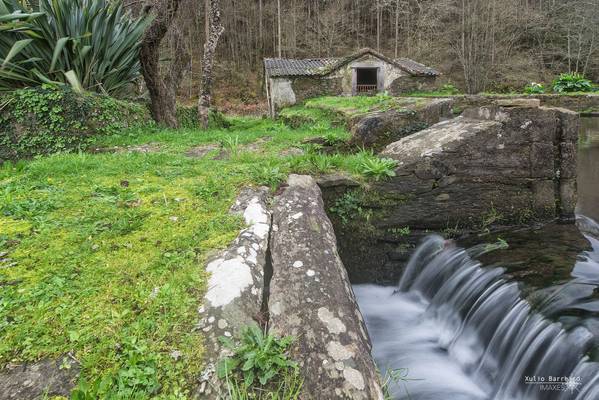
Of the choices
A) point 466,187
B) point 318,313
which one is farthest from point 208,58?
point 318,313

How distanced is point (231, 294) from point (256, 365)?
52 centimetres

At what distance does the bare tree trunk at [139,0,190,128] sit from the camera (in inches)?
329

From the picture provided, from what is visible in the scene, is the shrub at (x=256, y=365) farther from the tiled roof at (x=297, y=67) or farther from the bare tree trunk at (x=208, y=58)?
the tiled roof at (x=297, y=67)

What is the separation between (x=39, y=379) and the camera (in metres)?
1.58

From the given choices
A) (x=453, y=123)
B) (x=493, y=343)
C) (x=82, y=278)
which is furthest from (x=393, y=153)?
(x=82, y=278)

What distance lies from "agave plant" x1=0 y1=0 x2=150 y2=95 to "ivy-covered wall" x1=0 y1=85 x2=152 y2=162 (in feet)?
1.74

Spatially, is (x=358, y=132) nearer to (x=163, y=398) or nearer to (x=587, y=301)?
(x=587, y=301)

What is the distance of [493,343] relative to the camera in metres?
3.23

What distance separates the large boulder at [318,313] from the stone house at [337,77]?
1635 centimetres

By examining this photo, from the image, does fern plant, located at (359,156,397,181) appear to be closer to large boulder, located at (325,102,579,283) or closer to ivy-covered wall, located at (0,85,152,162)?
large boulder, located at (325,102,579,283)

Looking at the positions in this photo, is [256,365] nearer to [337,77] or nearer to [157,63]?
[157,63]

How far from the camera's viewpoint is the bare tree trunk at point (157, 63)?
8352 millimetres

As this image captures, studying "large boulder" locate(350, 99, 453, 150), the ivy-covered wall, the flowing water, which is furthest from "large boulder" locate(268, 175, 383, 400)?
the ivy-covered wall

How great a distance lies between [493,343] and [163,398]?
2767mm
